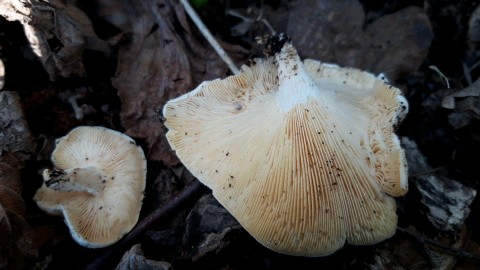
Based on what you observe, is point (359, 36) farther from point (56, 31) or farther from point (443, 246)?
point (56, 31)

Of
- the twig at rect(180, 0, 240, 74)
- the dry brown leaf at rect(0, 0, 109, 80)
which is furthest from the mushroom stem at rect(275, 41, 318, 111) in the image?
the dry brown leaf at rect(0, 0, 109, 80)

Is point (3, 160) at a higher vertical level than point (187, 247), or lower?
higher

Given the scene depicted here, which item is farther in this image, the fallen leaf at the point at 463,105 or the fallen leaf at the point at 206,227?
the fallen leaf at the point at 463,105

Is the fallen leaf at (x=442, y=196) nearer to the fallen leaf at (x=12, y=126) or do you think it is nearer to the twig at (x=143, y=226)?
the twig at (x=143, y=226)

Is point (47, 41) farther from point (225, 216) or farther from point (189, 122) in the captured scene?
point (225, 216)

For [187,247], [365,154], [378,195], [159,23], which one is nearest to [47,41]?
[159,23]

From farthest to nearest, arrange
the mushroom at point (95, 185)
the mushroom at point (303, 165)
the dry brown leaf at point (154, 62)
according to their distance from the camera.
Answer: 1. the dry brown leaf at point (154, 62)
2. the mushroom at point (95, 185)
3. the mushroom at point (303, 165)

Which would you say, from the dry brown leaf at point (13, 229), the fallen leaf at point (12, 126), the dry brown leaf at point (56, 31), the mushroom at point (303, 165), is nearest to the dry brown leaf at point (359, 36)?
the mushroom at point (303, 165)
